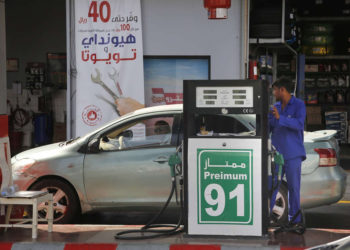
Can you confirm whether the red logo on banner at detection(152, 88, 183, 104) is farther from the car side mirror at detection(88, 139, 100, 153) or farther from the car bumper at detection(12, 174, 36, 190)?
the car bumper at detection(12, 174, 36, 190)

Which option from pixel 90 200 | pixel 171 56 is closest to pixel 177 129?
pixel 90 200

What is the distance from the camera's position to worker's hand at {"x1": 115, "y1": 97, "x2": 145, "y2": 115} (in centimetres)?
1378

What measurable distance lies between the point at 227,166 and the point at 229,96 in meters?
0.66

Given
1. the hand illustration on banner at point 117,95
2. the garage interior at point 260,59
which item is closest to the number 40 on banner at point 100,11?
the hand illustration on banner at point 117,95

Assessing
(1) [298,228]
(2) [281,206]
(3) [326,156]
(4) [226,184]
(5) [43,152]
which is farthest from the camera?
(5) [43,152]

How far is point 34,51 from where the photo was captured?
62.3 feet

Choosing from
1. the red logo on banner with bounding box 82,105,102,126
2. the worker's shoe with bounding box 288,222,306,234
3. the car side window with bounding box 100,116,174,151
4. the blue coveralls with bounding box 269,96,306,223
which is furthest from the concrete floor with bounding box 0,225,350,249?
the red logo on banner with bounding box 82,105,102,126

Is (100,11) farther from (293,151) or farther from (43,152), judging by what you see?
(293,151)

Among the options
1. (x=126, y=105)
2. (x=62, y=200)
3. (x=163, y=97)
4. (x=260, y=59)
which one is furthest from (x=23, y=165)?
(x=260, y=59)

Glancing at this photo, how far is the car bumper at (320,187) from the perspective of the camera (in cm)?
935

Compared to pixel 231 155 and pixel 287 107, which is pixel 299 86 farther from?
pixel 231 155

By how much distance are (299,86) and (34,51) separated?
20.8 ft

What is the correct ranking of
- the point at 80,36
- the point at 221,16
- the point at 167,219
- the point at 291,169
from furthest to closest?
the point at 80,36, the point at 221,16, the point at 167,219, the point at 291,169

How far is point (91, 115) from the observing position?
45.5 ft
